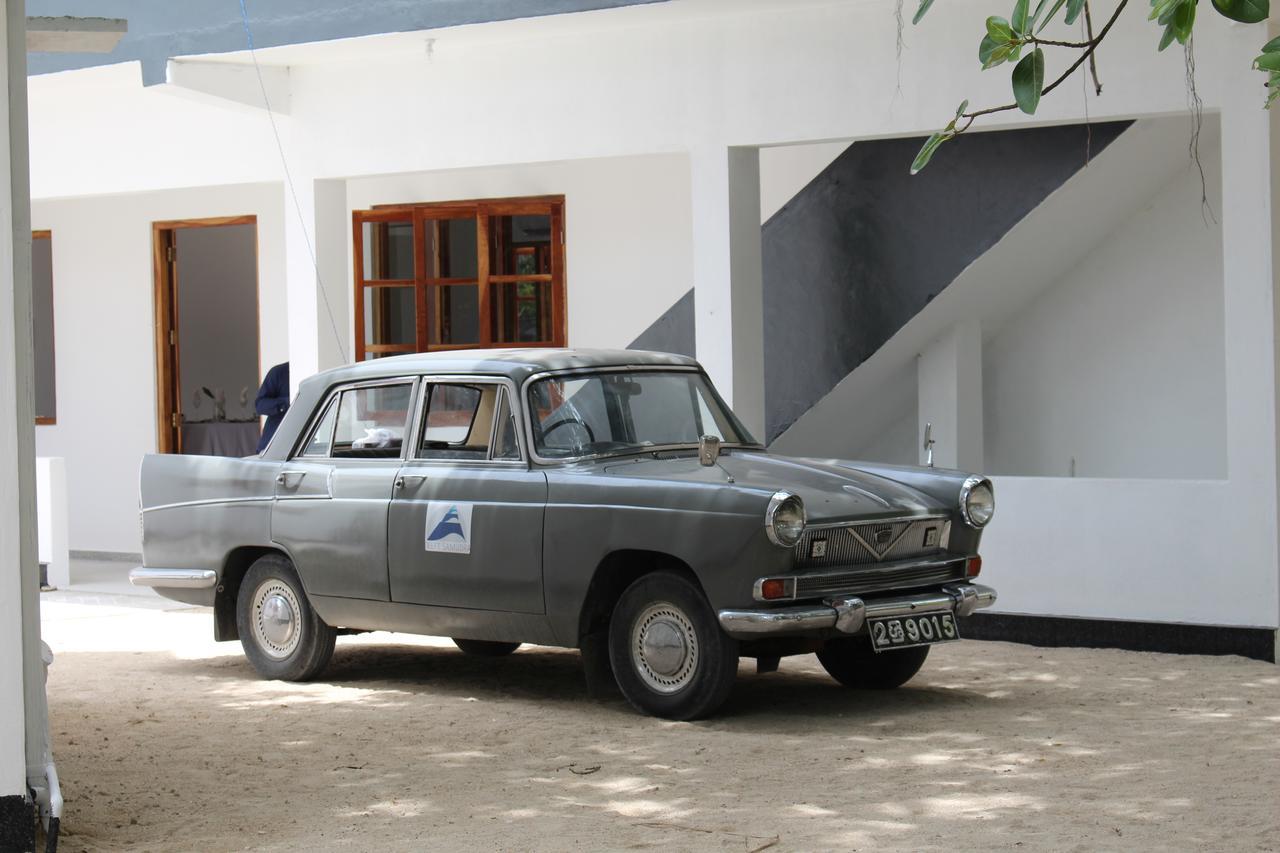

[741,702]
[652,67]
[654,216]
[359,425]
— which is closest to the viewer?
[741,702]

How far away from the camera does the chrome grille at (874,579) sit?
271 inches

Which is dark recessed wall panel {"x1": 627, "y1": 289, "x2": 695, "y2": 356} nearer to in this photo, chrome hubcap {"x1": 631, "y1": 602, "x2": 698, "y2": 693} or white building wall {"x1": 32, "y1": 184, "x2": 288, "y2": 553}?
white building wall {"x1": 32, "y1": 184, "x2": 288, "y2": 553}

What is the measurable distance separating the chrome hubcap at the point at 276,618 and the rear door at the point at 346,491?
30 centimetres

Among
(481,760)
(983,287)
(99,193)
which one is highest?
(99,193)

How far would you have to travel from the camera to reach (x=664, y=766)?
6.36 metres

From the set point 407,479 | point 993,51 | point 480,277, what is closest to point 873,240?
point 480,277

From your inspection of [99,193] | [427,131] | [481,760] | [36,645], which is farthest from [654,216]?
[36,645]

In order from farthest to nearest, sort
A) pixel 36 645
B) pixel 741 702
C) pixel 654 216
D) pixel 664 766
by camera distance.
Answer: pixel 654 216, pixel 741 702, pixel 664 766, pixel 36 645

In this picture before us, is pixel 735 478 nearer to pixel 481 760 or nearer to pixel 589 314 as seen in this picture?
pixel 481 760

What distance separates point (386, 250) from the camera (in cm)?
1353

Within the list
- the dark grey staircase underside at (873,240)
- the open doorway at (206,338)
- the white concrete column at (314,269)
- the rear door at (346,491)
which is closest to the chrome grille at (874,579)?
the rear door at (346,491)

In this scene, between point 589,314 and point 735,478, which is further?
point 589,314

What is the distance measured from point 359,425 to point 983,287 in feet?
16.2

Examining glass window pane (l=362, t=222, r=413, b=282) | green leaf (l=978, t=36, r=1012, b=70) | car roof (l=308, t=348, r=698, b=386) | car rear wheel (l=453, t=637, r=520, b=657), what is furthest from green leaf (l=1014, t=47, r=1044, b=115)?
glass window pane (l=362, t=222, r=413, b=282)
